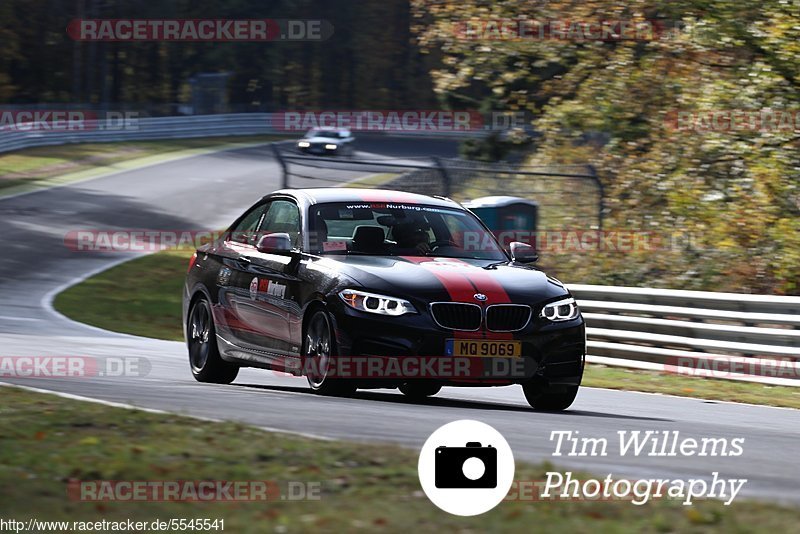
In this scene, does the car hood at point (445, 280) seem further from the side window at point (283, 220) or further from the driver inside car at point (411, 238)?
the side window at point (283, 220)

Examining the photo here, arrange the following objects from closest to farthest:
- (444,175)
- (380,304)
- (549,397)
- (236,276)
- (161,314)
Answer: (380,304)
(549,397)
(236,276)
(444,175)
(161,314)

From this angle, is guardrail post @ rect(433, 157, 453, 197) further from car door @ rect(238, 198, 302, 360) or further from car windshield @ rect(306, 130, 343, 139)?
car windshield @ rect(306, 130, 343, 139)

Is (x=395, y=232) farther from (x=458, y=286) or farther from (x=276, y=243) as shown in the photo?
(x=458, y=286)

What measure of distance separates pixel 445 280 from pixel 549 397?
1.33m

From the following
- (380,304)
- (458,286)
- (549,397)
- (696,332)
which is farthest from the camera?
(696,332)

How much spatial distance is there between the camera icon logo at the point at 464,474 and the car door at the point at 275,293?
14.2 feet

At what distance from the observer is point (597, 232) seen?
68.0 ft

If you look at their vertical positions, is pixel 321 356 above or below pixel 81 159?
above

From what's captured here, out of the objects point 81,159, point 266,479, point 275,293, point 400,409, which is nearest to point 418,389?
point 400,409

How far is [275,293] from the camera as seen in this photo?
1113cm

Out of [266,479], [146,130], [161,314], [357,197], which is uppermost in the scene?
[357,197]

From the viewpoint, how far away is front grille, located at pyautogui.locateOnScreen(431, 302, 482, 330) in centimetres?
1002

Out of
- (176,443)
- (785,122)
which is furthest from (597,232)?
(176,443)

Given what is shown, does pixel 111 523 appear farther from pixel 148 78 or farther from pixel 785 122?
pixel 148 78
